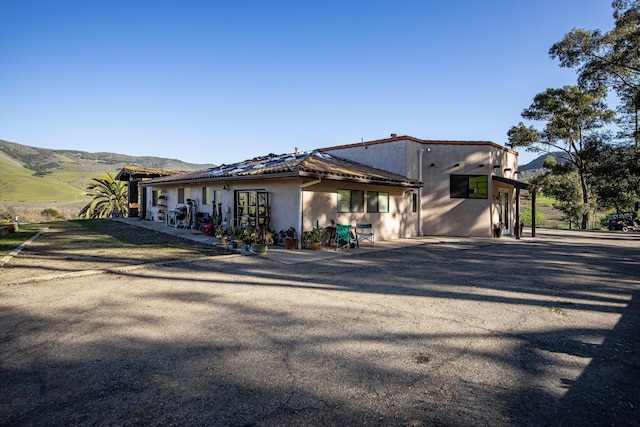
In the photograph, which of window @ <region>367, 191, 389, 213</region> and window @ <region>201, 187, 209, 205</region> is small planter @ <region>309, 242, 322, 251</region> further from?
window @ <region>201, 187, 209, 205</region>

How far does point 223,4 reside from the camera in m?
12.4

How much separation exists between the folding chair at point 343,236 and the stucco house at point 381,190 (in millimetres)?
826

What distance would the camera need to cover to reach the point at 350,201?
12703mm

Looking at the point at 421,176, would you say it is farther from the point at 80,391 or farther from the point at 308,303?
the point at 80,391

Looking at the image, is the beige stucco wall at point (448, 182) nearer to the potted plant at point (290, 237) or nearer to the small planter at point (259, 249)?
the potted plant at point (290, 237)

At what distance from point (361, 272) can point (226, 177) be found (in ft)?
23.6

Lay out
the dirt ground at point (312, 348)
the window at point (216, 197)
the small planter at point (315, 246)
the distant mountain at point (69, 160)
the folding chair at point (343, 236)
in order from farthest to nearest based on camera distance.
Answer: the distant mountain at point (69, 160) < the window at point (216, 197) < the folding chair at point (343, 236) < the small planter at point (315, 246) < the dirt ground at point (312, 348)

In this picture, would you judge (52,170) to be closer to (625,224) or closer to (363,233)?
(363,233)

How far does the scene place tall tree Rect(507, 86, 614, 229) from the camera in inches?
987

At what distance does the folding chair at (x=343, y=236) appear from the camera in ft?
Result: 36.0

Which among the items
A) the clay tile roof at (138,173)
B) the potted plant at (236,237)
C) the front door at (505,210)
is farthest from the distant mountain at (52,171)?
the front door at (505,210)

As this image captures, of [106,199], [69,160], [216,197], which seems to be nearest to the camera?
[216,197]

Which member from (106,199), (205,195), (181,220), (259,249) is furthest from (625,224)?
(106,199)

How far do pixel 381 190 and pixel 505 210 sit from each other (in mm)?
8540
